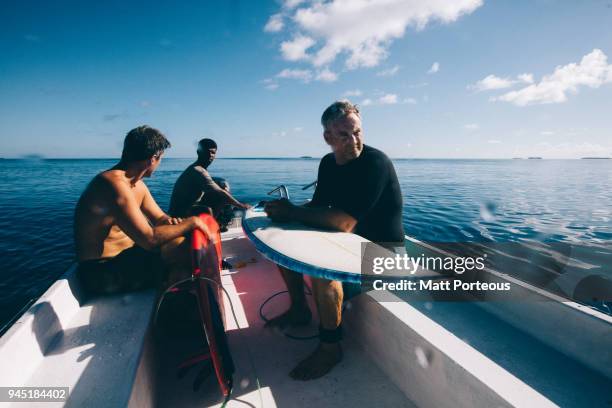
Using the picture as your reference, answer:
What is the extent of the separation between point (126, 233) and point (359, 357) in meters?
2.12

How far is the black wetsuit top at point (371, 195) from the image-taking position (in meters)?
2.12

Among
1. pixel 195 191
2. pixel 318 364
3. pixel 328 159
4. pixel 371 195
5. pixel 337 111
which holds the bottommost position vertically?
pixel 318 364

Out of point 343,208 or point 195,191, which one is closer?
point 343,208

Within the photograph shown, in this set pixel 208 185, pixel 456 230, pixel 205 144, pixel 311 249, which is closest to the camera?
pixel 311 249

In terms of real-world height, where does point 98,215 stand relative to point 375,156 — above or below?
below

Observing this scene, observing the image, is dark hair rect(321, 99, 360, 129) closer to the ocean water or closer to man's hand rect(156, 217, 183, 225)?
man's hand rect(156, 217, 183, 225)

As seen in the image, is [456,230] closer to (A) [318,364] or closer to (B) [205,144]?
(B) [205,144]

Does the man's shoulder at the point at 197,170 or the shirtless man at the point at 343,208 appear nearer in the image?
the shirtless man at the point at 343,208

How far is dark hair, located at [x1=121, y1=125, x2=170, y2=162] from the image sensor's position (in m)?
2.31

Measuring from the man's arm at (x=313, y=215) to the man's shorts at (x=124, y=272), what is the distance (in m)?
1.07

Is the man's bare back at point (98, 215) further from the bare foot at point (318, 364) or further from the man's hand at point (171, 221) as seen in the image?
the bare foot at point (318, 364)

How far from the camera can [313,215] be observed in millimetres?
2316

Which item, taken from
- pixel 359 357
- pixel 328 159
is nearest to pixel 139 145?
pixel 328 159

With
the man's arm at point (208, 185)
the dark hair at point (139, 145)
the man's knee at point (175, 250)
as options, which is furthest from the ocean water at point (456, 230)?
the dark hair at point (139, 145)
